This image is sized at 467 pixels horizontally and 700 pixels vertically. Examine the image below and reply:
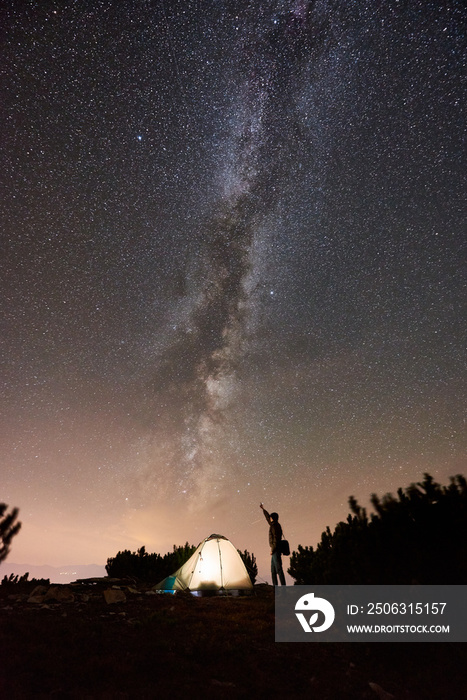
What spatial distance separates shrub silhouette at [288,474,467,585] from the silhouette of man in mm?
4825

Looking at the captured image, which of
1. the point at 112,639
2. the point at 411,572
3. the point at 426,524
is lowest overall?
the point at 112,639

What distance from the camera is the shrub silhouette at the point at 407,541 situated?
273 inches

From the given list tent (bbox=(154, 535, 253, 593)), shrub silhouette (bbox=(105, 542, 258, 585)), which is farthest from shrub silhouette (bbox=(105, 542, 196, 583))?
tent (bbox=(154, 535, 253, 593))

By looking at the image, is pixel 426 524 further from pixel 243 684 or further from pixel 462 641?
pixel 243 684

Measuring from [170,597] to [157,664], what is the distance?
6.76 metres

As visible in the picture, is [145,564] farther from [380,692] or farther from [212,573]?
Answer: [380,692]

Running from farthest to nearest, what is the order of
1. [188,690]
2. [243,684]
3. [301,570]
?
[301,570] < [243,684] < [188,690]

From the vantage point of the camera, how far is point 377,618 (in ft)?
23.5

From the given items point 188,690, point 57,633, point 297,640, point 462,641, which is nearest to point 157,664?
point 188,690

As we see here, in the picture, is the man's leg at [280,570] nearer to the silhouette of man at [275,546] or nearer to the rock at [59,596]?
the silhouette of man at [275,546]

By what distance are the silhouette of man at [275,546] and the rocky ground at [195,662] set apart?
11.0 feet

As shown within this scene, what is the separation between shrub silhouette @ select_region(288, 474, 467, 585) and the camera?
6.95 meters

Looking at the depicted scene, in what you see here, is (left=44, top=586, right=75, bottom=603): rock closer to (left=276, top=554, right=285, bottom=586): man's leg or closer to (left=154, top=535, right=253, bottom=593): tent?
(left=154, top=535, right=253, bottom=593): tent

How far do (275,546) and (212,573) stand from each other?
2868 mm
